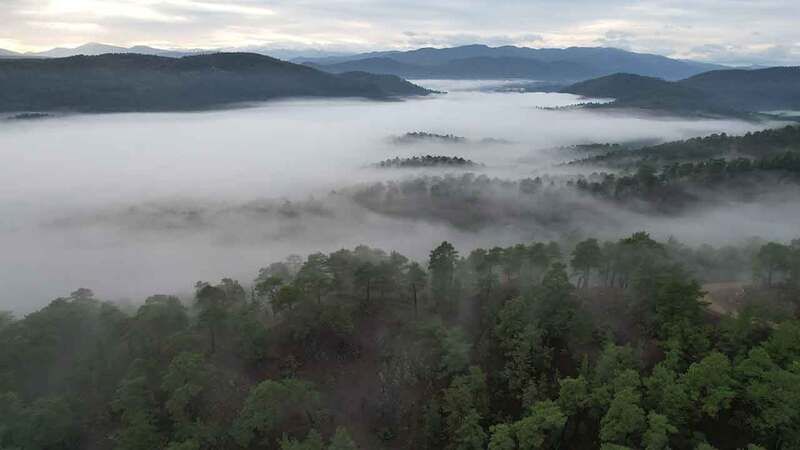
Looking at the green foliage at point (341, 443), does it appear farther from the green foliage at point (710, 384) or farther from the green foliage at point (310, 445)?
the green foliage at point (710, 384)

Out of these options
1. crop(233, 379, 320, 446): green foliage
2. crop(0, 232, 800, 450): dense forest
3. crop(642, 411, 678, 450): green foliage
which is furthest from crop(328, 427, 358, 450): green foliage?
crop(642, 411, 678, 450): green foliage

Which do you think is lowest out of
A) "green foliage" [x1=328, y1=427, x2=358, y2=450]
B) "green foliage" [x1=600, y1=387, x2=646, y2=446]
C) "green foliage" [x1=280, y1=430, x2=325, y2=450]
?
"green foliage" [x1=280, y1=430, x2=325, y2=450]

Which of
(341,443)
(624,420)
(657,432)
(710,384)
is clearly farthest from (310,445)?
(710,384)

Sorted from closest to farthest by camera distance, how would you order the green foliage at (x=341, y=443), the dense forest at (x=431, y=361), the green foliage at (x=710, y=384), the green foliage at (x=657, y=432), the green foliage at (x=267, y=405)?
the green foliage at (x=657, y=432) → the green foliage at (x=710, y=384) → the dense forest at (x=431, y=361) → the green foliage at (x=341, y=443) → the green foliage at (x=267, y=405)

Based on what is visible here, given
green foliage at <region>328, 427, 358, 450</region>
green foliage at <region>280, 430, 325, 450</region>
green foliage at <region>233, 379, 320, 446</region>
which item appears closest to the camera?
green foliage at <region>328, 427, 358, 450</region>

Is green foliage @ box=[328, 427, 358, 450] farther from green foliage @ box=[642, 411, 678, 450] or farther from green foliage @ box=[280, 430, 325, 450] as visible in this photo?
green foliage @ box=[642, 411, 678, 450]

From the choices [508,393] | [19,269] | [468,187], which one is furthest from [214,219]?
[508,393]

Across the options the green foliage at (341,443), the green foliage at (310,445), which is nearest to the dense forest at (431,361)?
the green foliage at (341,443)

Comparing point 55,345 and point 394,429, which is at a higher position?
point 55,345

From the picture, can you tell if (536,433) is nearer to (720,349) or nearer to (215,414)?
(720,349)
